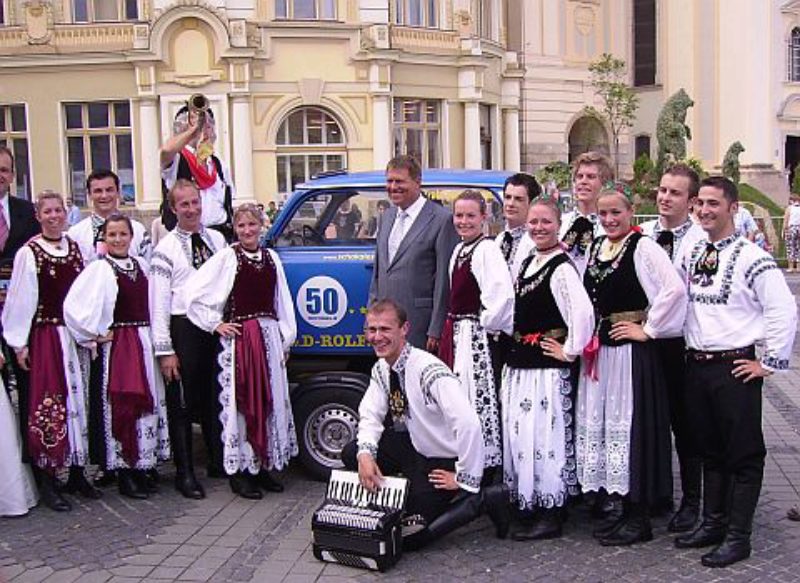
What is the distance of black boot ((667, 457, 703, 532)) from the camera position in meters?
5.70

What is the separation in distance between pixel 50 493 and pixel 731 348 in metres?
4.52

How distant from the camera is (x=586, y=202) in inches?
235

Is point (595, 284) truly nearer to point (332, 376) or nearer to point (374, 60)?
point (332, 376)

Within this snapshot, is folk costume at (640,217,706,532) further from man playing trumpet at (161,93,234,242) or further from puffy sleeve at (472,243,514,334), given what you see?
man playing trumpet at (161,93,234,242)

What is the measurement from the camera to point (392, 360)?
541 cm

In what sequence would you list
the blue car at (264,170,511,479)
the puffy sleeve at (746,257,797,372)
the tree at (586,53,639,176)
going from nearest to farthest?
the puffy sleeve at (746,257,797,372) → the blue car at (264,170,511,479) → the tree at (586,53,639,176)

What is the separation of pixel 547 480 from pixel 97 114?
22.4m

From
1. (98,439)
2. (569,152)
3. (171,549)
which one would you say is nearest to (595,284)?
(171,549)

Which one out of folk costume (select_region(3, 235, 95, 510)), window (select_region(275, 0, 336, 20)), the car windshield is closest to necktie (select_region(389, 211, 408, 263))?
the car windshield

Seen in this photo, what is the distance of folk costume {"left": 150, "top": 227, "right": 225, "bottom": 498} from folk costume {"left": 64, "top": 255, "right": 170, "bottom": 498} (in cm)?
10

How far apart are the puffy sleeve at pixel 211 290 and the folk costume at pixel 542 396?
200 centimetres

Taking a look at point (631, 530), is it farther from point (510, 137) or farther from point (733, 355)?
point (510, 137)

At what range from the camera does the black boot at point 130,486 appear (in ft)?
21.4

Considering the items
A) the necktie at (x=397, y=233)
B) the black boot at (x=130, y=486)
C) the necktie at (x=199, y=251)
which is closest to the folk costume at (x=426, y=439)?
the necktie at (x=397, y=233)
